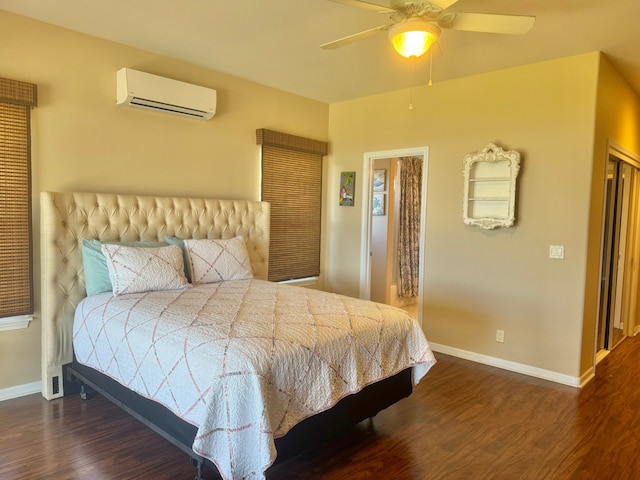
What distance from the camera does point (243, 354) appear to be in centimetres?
189

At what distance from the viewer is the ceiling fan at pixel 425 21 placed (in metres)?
2.13

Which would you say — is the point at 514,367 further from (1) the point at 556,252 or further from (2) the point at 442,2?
(2) the point at 442,2

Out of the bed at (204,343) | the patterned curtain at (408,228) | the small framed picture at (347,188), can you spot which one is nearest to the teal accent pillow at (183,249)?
the bed at (204,343)

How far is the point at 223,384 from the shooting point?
5.94ft

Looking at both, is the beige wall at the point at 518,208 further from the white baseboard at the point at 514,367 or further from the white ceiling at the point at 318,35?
the white ceiling at the point at 318,35

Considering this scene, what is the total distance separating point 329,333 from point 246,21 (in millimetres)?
2223

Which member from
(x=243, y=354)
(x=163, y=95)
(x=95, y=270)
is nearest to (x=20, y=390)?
(x=95, y=270)

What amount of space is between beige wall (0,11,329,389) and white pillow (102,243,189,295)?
63cm

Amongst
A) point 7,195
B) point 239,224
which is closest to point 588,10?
point 239,224

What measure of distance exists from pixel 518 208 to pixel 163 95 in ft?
10.5

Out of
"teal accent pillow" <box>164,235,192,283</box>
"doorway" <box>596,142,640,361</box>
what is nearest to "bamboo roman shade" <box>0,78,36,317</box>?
"teal accent pillow" <box>164,235,192,283</box>

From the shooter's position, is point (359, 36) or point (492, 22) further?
point (359, 36)

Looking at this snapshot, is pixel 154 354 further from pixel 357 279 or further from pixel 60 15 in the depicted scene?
pixel 357 279

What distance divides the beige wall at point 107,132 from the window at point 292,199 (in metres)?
0.19
